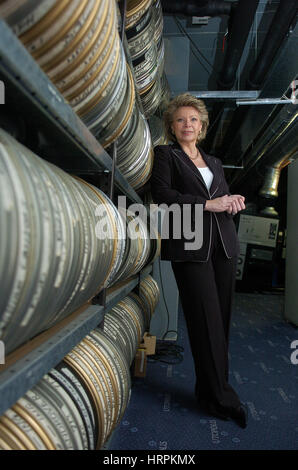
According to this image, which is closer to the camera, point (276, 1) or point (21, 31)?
point (21, 31)

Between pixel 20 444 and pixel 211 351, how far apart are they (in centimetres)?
113

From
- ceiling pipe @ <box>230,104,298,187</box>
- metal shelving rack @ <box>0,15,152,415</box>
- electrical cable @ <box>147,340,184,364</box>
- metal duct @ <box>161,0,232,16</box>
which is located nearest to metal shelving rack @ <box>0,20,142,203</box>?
metal shelving rack @ <box>0,15,152,415</box>

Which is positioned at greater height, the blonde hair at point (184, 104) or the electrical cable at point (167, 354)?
the blonde hair at point (184, 104)

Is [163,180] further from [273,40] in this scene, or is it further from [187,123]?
[273,40]

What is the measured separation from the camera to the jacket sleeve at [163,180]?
1.71 meters

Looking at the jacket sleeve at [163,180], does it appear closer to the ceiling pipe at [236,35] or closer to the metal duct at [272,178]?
the ceiling pipe at [236,35]

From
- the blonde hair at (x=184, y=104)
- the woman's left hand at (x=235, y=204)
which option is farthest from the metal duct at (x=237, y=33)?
the woman's left hand at (x=235, y=204)

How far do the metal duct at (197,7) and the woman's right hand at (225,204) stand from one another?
7.21 ft

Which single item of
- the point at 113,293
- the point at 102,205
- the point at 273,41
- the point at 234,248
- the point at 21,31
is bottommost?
the point at 113,293

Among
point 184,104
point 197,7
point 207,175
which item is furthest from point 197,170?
point 197,7

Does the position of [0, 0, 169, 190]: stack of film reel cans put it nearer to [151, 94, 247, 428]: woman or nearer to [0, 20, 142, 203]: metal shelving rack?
[0, 20, 142, 203]: metal shelving rack

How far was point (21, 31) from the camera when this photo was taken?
0.66 metres

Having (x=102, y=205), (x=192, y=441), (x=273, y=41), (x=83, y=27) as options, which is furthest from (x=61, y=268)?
(x=273, y=41)
